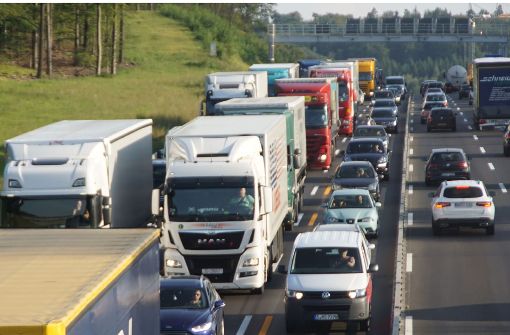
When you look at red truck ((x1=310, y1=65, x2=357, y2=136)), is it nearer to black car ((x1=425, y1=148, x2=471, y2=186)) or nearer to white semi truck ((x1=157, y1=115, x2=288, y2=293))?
black car ((x1=425, y1=148, x2=471, y2=186))

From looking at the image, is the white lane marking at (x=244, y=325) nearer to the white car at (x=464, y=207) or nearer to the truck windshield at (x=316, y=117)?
the white car at (x=464, y=207)

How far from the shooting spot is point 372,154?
49188 mm

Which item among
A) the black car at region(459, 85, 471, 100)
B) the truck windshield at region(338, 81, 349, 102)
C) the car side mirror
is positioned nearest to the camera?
the car side mirror

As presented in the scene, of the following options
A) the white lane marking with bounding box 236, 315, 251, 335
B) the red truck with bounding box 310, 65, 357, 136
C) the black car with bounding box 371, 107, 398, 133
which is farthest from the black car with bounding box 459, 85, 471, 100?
the white lane marking with bounding box 236, 315, 251, 335

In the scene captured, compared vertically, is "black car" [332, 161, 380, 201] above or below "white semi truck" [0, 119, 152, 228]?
below

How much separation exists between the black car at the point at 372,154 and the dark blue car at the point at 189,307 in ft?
90.2

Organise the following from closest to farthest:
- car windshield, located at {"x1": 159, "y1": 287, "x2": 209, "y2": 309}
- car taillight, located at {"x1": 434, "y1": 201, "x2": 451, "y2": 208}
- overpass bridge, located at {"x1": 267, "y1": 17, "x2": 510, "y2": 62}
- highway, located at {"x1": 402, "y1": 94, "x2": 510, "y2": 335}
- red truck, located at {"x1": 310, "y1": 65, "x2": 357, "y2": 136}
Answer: car windshield, located at {"x1": 159, "y1": 287, "x2": 209, "y2": 309}
highway, located at {"x1": 402, "y1": 94, "x2": 510, "y2": 335}
car taillight, located at {"x1": 434, "y1": 201, "x2": 451, "y2": 208}
red truck, located at {"x1": 310, "y1": 65, "x2": 357, "y2": 136}
overpass bridge, located at {"x1": 267, "y1": 17, "x2": 510, "y2": 62}

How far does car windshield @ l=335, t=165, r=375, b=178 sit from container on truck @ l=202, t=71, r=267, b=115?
9822 millimetres

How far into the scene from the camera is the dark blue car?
2009cm

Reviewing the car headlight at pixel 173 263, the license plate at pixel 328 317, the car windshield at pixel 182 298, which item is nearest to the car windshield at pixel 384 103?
the car headlight at pixel 173 263

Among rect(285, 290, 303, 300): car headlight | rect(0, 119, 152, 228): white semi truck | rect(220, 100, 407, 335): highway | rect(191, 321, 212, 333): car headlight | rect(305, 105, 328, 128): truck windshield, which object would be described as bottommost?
rect(220, 100, 407, 335): highway

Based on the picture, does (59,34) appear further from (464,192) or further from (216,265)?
(216,265)

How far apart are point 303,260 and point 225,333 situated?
1952 mm

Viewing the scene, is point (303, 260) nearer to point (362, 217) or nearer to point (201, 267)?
point (201, 267)
